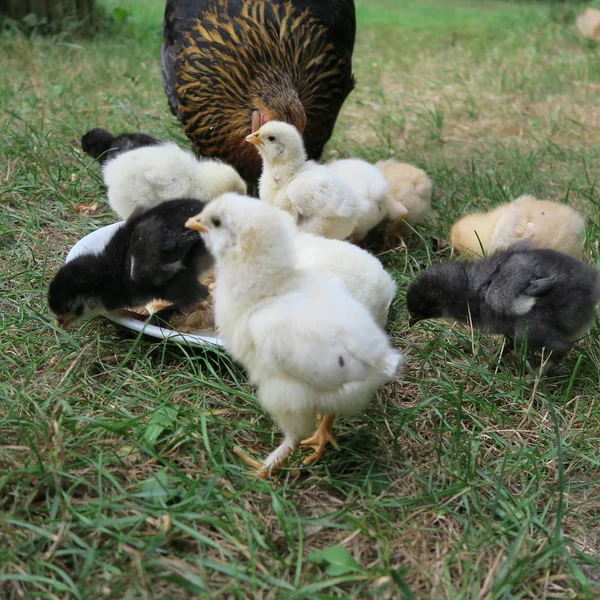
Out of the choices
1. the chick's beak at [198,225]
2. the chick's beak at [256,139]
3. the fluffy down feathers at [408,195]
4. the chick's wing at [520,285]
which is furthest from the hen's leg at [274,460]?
the fluffy down feathers at [408,195]

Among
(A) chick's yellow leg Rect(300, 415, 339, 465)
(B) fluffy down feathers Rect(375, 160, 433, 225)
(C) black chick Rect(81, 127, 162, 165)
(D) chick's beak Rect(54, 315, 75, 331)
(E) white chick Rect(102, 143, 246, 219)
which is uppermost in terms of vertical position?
(E) white chick Rect(102, 143, 246, 219)

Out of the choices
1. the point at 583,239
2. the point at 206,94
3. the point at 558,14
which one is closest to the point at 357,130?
the point at 206,94

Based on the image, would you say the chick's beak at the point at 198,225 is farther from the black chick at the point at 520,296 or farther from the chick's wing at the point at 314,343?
the black chick at the point at 520,296

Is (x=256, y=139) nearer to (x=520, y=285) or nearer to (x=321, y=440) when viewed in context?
(x=520, y=285)

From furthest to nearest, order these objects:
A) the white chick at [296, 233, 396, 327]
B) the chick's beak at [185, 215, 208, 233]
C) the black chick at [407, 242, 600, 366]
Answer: the black chick at [407, 242, 600, 366], the white chick at [296, 233, 396, 327], the chick's beak at [185, 215, 208, 233]

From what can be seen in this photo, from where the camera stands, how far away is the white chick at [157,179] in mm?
2549

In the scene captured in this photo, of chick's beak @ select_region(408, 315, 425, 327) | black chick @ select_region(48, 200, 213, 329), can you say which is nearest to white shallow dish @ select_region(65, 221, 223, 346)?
black chick @ select_region(48, 200, 213, 329)

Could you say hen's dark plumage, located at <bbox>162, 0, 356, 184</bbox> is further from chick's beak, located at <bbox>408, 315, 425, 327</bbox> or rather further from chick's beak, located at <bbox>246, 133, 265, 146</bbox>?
chick's beak, located at <bbox>408, 315, 425, 327</bbox>

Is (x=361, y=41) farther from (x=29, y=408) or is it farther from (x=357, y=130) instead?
(x=29, y=408)

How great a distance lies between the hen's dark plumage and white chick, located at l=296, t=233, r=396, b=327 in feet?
3.28

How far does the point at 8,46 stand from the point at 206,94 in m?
3.09

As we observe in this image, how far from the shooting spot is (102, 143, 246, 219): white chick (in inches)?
100

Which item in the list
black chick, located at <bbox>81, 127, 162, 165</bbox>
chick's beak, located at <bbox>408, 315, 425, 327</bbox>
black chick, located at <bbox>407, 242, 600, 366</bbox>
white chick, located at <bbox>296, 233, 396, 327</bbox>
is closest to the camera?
white chick, located at <bbox>296, 233, 396, 327</bbox>

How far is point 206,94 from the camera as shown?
9.94ft
